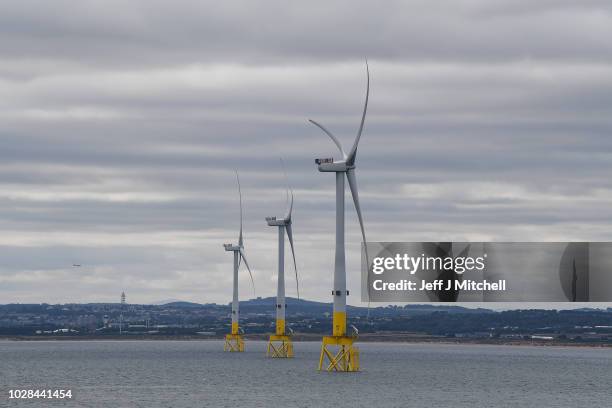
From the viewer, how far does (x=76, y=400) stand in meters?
170

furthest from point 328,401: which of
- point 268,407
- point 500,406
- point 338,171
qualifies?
point 338,171

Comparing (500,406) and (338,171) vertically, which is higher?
(338,171)

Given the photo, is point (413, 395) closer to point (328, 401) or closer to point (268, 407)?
point (328, 401)

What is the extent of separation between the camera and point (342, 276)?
7215 inches

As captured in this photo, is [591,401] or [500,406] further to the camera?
[591,401]

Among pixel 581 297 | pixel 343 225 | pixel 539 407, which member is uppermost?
pixel 343 225

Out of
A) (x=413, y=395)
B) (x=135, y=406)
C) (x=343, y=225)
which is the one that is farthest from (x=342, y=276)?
(x=135, y=406)

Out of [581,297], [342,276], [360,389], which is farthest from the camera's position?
[360,389]

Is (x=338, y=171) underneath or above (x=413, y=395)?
above

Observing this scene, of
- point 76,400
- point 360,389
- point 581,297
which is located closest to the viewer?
point 581,297

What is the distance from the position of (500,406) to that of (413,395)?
2153cm

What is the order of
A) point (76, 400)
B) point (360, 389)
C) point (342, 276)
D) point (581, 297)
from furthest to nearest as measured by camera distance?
point (360, 389)
point (342, 276)
point (76, 400)
point (581, 297)

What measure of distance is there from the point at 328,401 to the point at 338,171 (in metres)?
37.1

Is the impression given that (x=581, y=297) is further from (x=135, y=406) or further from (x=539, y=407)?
(x=135, y=406)
